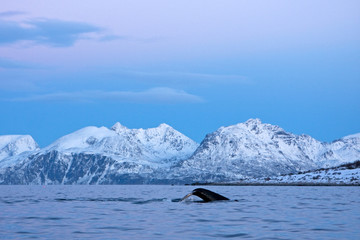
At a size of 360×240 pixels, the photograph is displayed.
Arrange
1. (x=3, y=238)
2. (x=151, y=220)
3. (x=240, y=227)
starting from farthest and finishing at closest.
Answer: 1. (x=151, y=220)
2. (x=240, y=227)
3. (x=3, y=238)

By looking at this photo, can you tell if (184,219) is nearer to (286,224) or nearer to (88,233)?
(286,224)

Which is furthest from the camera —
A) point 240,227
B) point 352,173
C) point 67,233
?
point 352,173

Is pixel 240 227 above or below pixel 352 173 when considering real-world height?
below

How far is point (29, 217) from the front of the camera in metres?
36.3

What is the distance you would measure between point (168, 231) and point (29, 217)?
12441 millimetres

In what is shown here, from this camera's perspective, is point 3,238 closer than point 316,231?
Yes

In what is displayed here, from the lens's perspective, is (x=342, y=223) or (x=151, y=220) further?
(x=151, y=220)

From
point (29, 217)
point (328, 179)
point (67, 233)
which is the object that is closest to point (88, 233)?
point (67, 233)

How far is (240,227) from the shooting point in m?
30.0

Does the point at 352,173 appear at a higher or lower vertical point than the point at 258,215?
higher

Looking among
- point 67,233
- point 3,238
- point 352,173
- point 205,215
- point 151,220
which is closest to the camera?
point 3,238

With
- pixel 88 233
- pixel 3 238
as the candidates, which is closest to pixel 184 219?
pixel 88 233

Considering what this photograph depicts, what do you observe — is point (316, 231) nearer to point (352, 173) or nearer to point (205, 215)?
point (205, 215)

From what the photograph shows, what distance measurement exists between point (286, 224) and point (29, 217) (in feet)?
55.1
